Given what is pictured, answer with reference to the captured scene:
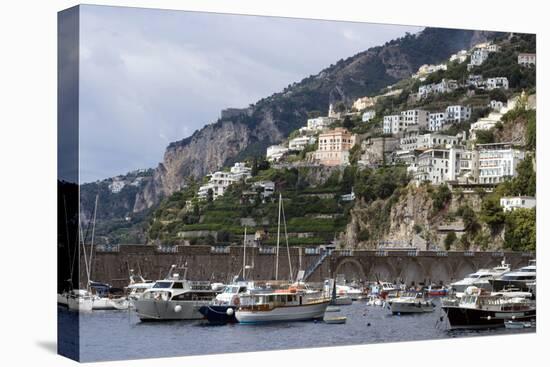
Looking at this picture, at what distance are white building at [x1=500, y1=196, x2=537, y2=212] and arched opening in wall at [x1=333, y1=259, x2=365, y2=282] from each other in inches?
211

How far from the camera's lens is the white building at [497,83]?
25.6m

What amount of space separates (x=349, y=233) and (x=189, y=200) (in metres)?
3.79

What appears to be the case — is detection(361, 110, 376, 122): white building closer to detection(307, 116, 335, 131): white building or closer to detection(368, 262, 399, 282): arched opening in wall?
detection(307, 116, 335, 131): white building

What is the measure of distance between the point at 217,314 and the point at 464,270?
16.2 feet

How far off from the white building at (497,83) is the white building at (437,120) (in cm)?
105

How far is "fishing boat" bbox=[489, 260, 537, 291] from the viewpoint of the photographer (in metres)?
25.1

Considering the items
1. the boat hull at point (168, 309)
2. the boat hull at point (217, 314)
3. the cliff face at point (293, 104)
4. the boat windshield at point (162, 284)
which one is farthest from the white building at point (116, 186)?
the boat windshield at point (162, 284)

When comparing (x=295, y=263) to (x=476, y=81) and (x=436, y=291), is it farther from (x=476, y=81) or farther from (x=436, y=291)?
(x=476, y=81)

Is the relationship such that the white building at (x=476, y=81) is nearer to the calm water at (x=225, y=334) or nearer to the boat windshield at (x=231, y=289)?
the calm water at (x=225, y=334)

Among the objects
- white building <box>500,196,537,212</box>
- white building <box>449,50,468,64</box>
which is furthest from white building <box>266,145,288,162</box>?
white building <box>500,196,537,212</box>

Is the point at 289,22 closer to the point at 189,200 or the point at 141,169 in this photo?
the point at 141,169

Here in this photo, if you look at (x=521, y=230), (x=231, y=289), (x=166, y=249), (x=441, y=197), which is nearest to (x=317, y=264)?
(x=166, y=249)

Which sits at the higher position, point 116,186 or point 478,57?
point 478,57

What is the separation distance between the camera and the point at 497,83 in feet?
85.0
